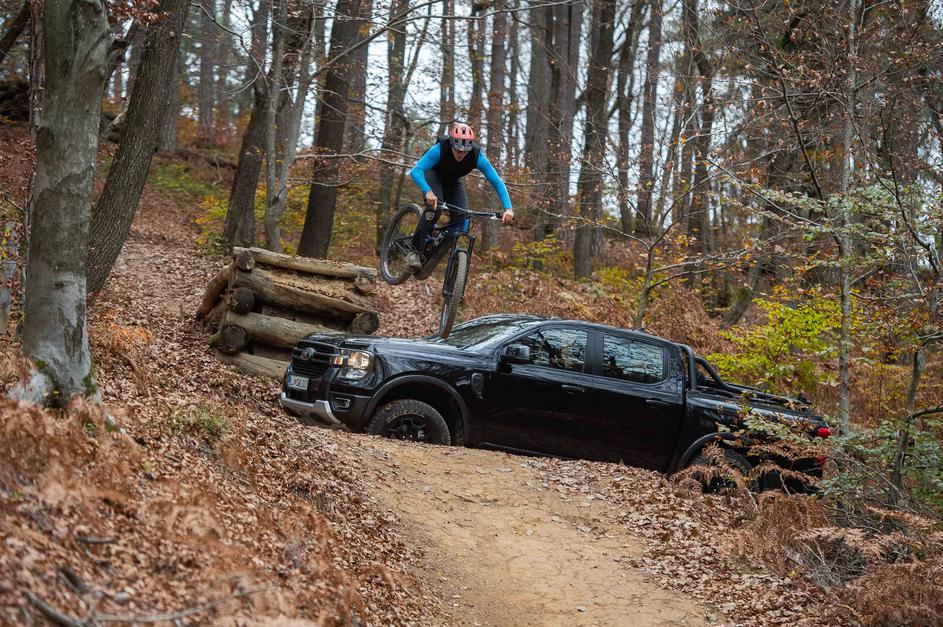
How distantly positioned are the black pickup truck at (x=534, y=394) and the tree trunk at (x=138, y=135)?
2866 mm

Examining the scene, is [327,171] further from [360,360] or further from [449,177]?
[360,360]

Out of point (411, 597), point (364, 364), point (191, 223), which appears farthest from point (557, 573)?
point (191, 223)

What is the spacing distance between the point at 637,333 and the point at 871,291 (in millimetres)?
4232

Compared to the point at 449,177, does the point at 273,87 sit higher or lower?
higher

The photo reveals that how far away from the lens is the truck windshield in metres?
9.82

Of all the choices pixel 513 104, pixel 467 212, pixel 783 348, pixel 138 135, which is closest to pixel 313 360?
pixel 467 212

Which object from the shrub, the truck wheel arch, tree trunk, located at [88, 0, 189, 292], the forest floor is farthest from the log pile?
the shrub

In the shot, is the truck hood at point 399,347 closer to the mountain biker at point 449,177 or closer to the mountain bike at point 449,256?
the mountain bike at point 449,256

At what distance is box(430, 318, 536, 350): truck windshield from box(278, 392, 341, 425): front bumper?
1.52 metres

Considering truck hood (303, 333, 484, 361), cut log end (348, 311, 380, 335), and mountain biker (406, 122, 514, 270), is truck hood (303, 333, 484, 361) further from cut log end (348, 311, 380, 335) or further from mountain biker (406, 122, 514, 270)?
cut log end (348, 311, 380, 335)

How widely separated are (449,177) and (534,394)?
2617mm

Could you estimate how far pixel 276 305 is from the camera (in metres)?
12.1

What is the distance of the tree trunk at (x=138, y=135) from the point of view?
10.6 m

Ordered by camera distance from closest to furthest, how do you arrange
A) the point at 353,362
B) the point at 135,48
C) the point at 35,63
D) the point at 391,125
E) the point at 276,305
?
the point at 35,63
the point at 353,362
the point at 276,305
the point at 391,125
the point at 135,48
